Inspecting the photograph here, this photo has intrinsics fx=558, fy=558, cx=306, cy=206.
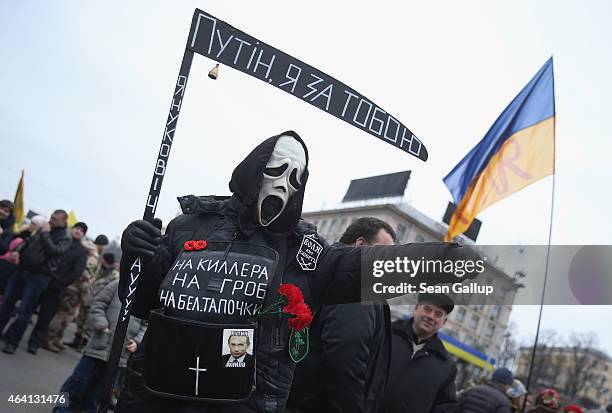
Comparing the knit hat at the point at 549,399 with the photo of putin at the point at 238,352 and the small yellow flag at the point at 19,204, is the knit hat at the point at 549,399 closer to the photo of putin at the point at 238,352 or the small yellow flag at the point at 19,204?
the photo of putin at the point at 238,352

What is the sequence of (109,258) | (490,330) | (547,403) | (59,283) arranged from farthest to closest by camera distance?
(490,330), (109,258), (59,283), (547,403)

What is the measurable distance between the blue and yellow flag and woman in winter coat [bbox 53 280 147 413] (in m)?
4.11

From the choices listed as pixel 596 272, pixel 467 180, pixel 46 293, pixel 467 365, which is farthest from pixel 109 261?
pixel 467 365

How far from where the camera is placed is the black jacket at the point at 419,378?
3.88 metres

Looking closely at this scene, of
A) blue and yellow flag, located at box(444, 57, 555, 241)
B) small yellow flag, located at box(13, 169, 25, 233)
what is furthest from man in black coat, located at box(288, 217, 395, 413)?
small yellow flag, located at box(13, 169, 25, 233)

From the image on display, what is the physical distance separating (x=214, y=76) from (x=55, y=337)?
818cm

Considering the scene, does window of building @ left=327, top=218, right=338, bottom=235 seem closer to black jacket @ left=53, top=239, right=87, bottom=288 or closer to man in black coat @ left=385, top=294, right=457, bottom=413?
black jacket @ left=53, top=239, right=87, bottom=288

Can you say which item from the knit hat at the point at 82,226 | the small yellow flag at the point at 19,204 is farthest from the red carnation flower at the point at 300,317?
the small yellow flag at the point at 19,204

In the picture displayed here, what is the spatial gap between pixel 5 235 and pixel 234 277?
7375 millimetres

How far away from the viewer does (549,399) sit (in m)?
6.84

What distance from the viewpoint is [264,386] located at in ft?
8.04


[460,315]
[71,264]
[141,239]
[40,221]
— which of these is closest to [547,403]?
[141,239]

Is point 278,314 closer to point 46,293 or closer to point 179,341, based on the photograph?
point 179,341

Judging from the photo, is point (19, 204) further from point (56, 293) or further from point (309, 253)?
point (309, 253)
